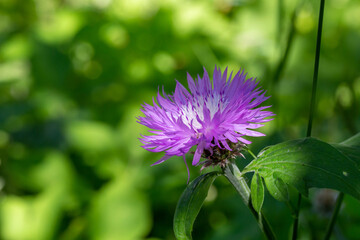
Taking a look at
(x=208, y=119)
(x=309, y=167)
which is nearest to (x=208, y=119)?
(x=208, y=119)

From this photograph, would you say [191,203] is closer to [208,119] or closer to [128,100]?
[208,119]

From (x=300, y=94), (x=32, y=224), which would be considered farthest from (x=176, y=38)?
(x=32, y=224)

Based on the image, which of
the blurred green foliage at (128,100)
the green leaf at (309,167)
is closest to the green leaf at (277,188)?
the green leaf at (309,167)

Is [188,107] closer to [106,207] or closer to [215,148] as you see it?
[215,148]

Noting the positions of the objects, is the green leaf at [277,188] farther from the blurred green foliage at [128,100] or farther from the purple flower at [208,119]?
the blurred green foliage at [128,100]

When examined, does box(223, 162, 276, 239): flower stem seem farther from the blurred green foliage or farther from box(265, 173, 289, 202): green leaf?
the blurred green foliage

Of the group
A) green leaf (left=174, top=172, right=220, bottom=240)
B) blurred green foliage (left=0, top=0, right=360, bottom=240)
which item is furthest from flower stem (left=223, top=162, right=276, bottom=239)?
blurred green foliage (left=0, top=0, right=360, bottom=240)
